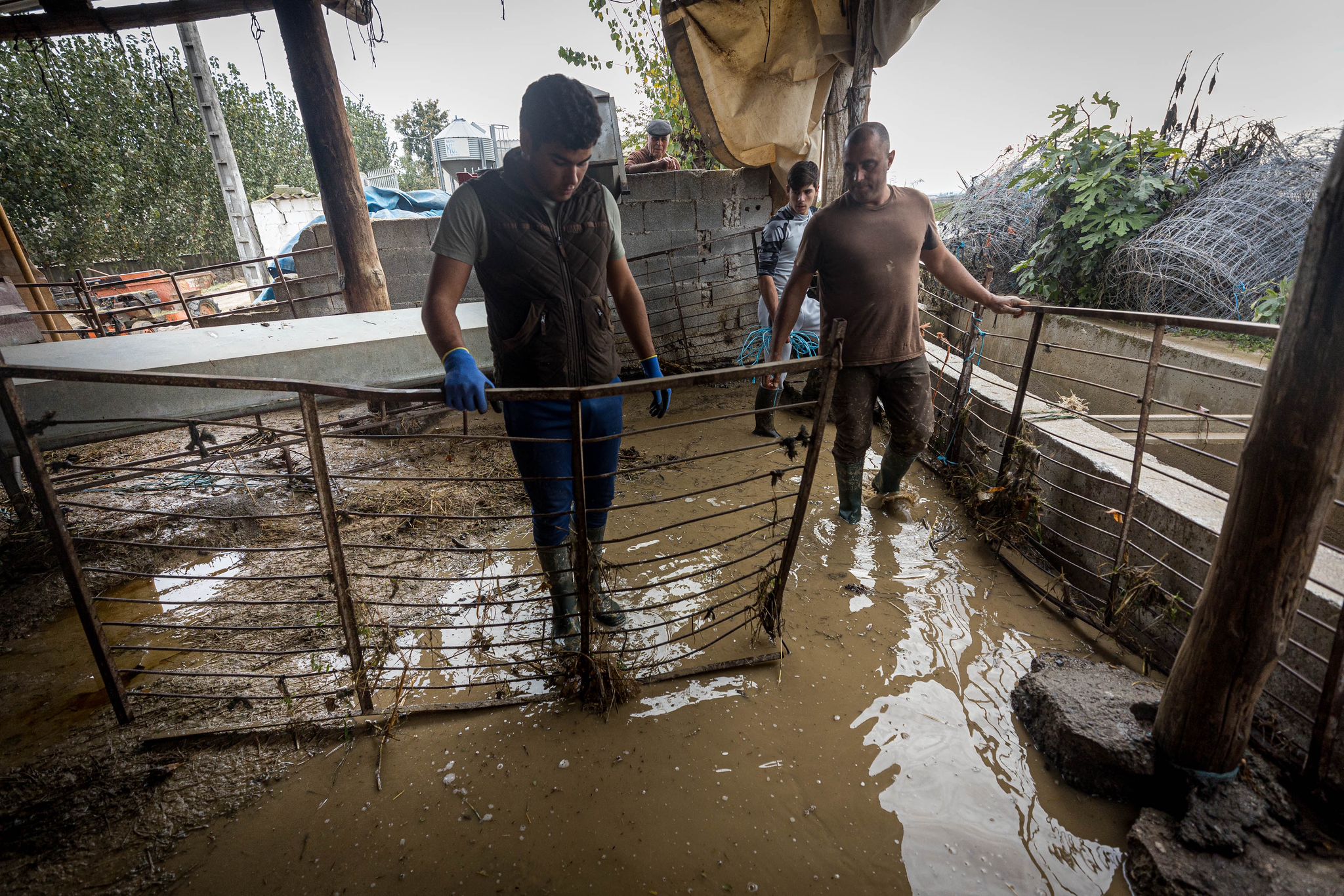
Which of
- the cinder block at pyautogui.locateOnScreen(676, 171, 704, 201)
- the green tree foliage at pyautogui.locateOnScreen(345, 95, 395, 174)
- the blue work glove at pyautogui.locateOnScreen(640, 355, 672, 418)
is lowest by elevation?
the blue work glove at pyautogui.locateOnScreen(640, 355, 672, 418)

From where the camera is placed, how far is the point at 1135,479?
2436 millimetres

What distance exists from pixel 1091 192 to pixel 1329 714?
653cm

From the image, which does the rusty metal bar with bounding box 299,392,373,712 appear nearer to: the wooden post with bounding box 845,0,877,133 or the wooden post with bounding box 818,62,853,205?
the wooden post with bounding box 845,0,877,133

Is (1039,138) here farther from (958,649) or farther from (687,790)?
(687,790)

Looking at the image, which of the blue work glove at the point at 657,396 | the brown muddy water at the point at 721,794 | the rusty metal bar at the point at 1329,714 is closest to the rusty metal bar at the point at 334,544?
the brown muddy water at the point at 721,794

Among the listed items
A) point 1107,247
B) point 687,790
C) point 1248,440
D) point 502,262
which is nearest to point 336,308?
point 502,262

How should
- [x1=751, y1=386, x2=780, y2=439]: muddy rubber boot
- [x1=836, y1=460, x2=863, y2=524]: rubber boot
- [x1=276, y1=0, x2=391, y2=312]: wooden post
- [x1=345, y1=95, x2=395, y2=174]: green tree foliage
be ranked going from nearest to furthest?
[x1=836, y1=460, x2=863, y2=524]: rubber boot < [x1=276, y1=0, x2=391, y2=312]: wooden post < [x1=751, y1=386, x2=780, y2=439]: muddy rubber boot < [x1=345, y1=95, x2=395, y2=174]: green tree foliage

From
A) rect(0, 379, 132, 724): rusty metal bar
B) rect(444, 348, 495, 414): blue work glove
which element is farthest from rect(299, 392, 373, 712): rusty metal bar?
rect(0, 379, 132, 724): rusty metal bar

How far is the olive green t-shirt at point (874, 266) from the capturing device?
9.45ft

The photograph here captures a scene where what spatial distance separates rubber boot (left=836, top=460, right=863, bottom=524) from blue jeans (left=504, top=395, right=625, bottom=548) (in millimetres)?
1639

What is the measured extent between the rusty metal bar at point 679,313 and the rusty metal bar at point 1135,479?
4.44 metres

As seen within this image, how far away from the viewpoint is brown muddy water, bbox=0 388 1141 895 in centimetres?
163

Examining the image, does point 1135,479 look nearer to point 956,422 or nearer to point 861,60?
point 956,422

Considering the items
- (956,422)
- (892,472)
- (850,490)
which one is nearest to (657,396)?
(850,490)
